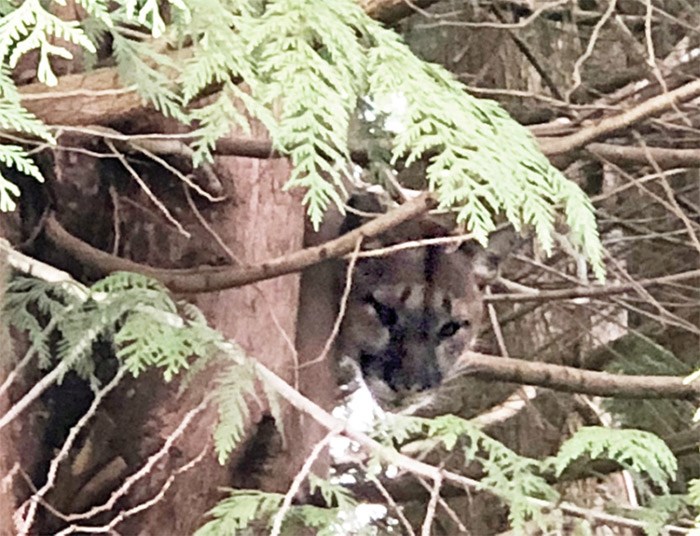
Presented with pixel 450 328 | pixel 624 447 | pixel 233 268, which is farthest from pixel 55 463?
pixel 450 328

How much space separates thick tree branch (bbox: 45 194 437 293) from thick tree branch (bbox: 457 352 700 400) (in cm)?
72

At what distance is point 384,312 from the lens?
2922mm

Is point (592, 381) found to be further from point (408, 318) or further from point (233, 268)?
point (233, 268)

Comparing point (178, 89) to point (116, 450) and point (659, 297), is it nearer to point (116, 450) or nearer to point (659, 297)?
point (116, 450)

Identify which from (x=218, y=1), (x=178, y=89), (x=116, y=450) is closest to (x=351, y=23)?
(x=218, y=1)

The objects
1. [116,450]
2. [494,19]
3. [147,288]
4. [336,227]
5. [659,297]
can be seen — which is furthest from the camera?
[659,297]

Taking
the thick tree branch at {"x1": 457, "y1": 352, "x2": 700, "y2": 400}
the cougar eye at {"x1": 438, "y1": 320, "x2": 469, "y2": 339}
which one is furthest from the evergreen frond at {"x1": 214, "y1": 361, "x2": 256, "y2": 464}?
the cougar eye at {"x1": 438, "y1": 320, "x2": 469, "y2": 339}

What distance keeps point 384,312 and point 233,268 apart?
3.65ft

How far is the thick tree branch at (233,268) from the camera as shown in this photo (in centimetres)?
176

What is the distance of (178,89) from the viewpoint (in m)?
1.56

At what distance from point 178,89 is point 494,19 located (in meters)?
1.78

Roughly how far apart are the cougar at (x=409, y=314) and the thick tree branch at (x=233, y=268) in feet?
3.20

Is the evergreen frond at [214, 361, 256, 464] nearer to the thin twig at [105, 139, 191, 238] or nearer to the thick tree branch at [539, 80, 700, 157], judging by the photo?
the thin twig at [105, 139, 191, 238]

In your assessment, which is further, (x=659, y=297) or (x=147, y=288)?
(x=659, y=297)
